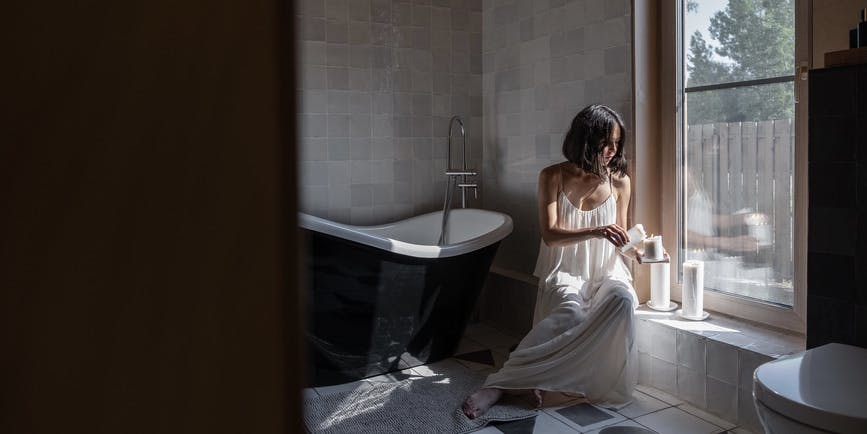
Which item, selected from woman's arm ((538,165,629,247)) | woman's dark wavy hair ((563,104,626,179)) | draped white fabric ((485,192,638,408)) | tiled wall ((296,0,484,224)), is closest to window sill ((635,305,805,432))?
draped white fabric ((485,192,638,408))

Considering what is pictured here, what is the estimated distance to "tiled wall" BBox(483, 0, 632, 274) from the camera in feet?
10.2

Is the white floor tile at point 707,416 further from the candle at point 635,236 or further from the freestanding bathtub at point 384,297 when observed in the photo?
the freestanding bathtub at point 384,297

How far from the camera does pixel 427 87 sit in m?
3.96

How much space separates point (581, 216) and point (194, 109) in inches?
114

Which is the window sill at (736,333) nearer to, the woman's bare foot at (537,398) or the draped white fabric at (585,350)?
the draped white fabric at (585,350)

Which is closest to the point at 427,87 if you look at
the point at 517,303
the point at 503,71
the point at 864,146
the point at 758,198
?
the point at 503,71

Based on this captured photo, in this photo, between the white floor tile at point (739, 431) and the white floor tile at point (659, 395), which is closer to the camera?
the white floor tile at point (739, 431)

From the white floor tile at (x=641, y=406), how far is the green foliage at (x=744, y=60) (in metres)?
1.19

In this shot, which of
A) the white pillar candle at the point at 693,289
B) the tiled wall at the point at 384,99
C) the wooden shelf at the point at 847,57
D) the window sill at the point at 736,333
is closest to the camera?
the wooden shelf at the point at 847,57

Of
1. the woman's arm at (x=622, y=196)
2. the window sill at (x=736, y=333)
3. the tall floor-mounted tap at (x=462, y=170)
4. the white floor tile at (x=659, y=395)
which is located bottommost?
the white floor tile at (x=659, y=395)

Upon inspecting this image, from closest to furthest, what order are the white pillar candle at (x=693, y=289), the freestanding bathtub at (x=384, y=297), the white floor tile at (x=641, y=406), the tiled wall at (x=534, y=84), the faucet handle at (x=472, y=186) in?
the white floor tile at (x=641, y=406) → the white pillar candle at (x=693, y=289) → the freestanding bathtub at (x=384, y=297) → the tiled wall at (x=534, y=84) → the faucet handle at (x=472, y=186)

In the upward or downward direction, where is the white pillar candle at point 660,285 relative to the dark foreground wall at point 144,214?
downward

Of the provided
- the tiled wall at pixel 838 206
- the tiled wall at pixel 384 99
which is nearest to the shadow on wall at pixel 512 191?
the tiled wall at pixel 384 99

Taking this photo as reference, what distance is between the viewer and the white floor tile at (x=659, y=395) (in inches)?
106
